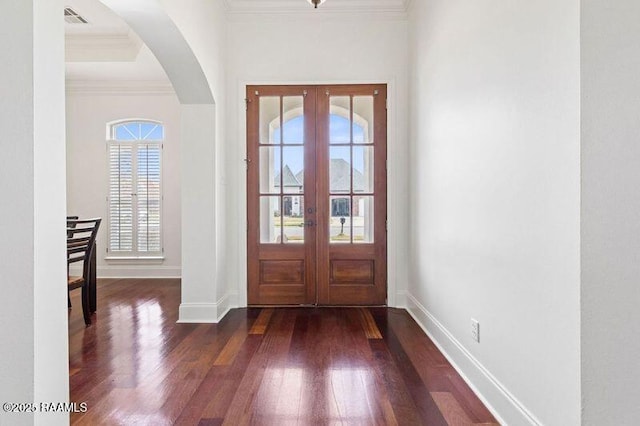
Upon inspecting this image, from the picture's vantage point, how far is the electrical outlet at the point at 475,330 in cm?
206

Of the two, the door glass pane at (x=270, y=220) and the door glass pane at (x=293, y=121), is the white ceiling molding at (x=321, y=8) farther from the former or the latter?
the door glass pane at (x=270, y=220)

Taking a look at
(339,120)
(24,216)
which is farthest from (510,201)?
(339,120)

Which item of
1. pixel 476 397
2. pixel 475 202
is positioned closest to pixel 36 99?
pixel 475 202

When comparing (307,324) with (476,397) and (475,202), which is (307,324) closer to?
(476,397)

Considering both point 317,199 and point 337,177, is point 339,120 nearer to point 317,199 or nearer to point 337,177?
point 337,177

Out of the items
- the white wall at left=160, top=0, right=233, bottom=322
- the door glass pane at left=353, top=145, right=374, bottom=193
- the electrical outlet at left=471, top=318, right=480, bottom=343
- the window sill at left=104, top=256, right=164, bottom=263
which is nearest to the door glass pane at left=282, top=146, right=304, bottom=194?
the door glass pane at left=353, top=145, right=374, bottom=193

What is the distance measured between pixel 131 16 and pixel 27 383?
2.20m

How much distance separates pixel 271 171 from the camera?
3.88m

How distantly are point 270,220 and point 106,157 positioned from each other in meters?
3.37

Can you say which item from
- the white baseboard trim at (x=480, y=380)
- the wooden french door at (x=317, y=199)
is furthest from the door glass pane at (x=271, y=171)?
the white baseboard trim at (x=480, y=380)

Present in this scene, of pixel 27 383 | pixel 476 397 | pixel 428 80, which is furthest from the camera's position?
pixel 428 80

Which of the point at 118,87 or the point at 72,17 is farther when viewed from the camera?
the point at 118,87

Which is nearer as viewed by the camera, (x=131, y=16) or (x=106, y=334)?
(x=131, y=16)
